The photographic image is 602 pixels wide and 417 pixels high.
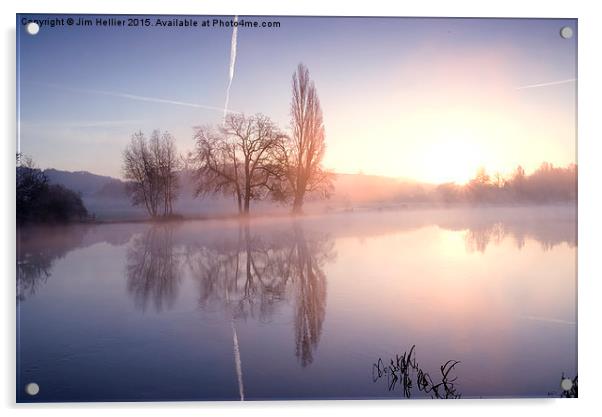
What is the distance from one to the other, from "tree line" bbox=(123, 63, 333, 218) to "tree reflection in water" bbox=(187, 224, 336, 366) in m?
0.25

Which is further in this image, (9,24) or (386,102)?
(386,102)

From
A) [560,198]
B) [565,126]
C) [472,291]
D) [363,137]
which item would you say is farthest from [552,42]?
[472,291]

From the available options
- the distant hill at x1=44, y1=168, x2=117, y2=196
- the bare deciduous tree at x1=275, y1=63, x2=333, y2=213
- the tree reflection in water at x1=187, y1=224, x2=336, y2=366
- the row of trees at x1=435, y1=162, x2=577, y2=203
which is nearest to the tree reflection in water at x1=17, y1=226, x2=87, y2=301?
the distant hill at x1=44, y1=168, x2=117, y2=196

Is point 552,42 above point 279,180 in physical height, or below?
above

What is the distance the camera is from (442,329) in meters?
3.28

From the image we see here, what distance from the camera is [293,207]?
343 centimetres

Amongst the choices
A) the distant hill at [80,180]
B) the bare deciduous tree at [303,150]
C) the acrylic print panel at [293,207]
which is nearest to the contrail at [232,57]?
the acrylic print panel at [293,207]

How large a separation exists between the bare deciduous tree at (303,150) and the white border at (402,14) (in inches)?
20.2

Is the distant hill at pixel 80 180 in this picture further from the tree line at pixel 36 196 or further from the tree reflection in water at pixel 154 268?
the tree reflection in water at pixel 154 268

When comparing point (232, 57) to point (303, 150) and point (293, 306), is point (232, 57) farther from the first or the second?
point (293, 306)

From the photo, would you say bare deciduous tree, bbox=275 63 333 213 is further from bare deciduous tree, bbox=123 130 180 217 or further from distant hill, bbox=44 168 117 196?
distant hill, bbox=44 168 117 196

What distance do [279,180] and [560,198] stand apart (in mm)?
1825

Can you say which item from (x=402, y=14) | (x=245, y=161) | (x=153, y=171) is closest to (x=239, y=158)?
(x=245, y=161)
